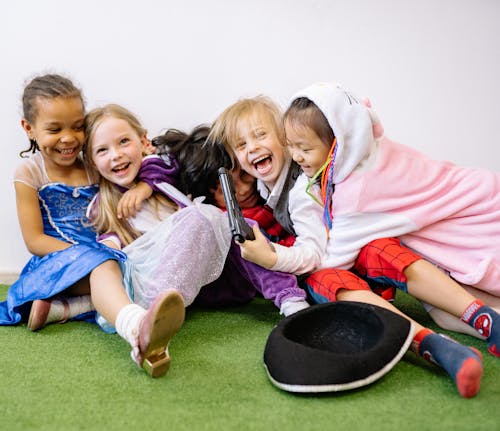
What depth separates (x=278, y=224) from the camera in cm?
146

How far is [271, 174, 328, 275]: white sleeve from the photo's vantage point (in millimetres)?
1193

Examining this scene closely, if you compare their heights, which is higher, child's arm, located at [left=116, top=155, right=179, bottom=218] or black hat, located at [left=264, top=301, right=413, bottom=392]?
child's arm, located at [left=116, top=155, right=179, bottom=218]

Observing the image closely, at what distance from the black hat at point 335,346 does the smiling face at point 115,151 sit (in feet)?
2.18

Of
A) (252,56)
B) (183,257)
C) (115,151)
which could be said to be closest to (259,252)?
(183,257)

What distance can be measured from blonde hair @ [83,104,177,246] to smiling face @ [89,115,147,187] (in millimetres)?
17

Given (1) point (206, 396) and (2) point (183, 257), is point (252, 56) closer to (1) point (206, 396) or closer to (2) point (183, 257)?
(2) point (183, 257)

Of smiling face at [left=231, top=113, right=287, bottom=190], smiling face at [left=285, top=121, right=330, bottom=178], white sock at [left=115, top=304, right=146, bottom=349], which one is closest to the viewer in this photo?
white sock at [left=115, top=304, right=146, bottom=349]

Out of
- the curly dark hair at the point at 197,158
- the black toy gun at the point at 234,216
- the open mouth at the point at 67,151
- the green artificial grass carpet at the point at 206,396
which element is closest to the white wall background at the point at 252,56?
the curly dark hair at the point at 197,158

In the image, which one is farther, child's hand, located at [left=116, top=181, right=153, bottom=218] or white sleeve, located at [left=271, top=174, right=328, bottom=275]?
child's hand, located at [left=116, top=181, right=153, bottom=218]

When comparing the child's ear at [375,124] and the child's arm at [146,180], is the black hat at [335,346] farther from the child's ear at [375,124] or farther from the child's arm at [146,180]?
the child's arm at [146,180]

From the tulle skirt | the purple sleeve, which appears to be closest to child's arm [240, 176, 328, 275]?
the tulle skirt

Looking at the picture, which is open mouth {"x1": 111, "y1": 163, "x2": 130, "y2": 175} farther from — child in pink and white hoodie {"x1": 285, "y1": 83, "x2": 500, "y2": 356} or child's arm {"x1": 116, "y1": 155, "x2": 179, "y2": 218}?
child in pink and white hoodie {"x1": 285, "y1": 83, "x2": 500, "y2": 356}

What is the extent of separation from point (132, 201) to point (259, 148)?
0.36m

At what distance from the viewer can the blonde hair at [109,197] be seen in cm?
143
